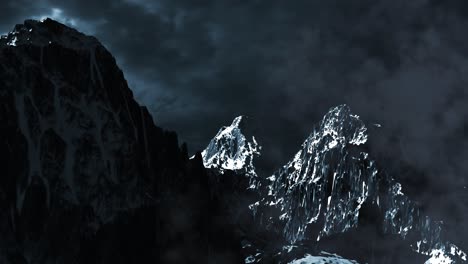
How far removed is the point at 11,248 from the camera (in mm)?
199500
